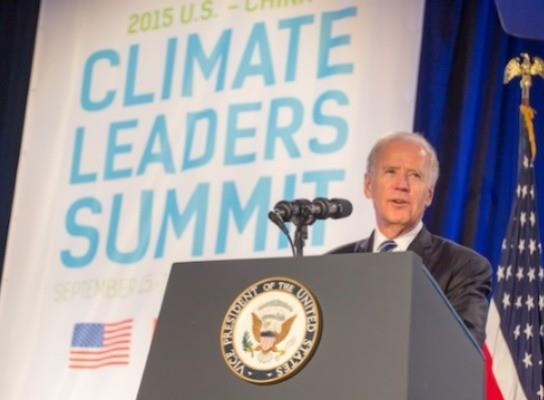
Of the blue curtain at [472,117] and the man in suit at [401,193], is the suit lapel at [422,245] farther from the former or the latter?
the blue curtain at [472,117]

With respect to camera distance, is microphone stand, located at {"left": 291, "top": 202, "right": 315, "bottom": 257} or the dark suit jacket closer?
microphone stand, located at {"left": 291, "top": 202, "right": 315, "bottom": 257}

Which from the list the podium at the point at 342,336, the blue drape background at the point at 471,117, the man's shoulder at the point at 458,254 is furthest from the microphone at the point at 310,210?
the blue drape background at the point at 471,117

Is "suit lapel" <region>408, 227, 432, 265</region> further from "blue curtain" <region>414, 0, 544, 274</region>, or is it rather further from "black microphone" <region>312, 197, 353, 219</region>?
"blue curtain" <region>414, 0, 544, 274</region>

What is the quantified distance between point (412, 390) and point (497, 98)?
3009 millimetres

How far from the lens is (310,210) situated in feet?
8.23

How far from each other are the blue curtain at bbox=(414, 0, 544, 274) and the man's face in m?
1.38

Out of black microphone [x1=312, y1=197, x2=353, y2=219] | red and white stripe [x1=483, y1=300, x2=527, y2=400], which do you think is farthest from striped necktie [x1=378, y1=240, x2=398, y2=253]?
red and white stripe [x1=483, y1=300, x2=527, y2=400]

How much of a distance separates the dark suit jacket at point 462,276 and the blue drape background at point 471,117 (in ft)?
4.87

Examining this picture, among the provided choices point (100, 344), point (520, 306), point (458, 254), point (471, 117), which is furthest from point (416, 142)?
point (100, 344)

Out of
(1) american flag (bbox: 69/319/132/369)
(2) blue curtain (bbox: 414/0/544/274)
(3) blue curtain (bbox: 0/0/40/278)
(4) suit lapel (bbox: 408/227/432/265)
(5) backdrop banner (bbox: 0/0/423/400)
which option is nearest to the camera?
(4) suit lapel (bbox: 408/227/432/265)

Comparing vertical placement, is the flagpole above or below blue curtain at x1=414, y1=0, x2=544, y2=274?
below

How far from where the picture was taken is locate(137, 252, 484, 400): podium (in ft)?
6.72

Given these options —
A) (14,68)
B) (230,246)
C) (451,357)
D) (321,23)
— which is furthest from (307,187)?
(451,357)

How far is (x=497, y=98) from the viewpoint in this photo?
15.8ft
